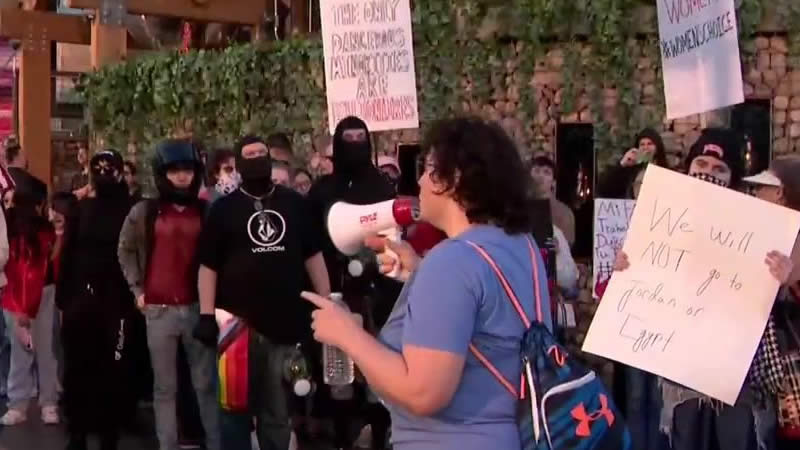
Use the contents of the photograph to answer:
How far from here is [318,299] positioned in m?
3.33

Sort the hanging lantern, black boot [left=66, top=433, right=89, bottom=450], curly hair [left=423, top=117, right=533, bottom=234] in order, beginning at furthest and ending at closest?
the hanging lantern, black boot [left=66, top=433, right=89, bottom=450], curly hair [left=423, top=117, right=533, bottom=234]

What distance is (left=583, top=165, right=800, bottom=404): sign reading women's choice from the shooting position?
418 cm

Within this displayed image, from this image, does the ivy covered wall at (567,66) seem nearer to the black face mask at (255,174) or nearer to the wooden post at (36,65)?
the black face mask at (255,174)

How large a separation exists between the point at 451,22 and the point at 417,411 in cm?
821

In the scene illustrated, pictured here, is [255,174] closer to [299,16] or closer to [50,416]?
[50,416]

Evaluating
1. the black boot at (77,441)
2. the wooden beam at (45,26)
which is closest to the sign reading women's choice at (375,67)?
the black boot at (77,441)

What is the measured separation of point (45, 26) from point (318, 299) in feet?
53.9

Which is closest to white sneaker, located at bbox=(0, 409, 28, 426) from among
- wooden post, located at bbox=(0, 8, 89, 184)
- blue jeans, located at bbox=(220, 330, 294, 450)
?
blue jeans, located at bbox=(220, 330, 294, 450)

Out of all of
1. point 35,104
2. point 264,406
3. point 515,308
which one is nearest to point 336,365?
point 264,406

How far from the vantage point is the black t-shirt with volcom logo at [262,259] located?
657 cm

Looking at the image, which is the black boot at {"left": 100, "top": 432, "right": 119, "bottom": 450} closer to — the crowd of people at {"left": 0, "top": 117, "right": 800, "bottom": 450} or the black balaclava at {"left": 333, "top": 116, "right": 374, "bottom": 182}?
the crowd of people at {"left": 0, "top": 117, "right": 800, "bottom": 450}

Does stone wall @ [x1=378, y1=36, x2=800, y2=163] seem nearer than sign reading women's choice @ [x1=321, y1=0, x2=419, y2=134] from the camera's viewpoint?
No

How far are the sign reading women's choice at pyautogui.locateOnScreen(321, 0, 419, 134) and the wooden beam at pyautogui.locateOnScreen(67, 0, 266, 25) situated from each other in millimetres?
9141

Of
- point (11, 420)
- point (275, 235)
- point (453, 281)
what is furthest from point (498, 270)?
point (11, 420)
